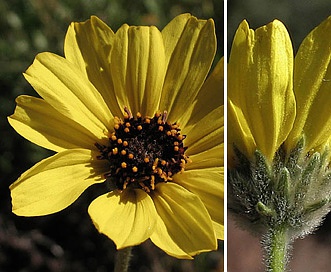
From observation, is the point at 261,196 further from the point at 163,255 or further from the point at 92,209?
the point at 163,255

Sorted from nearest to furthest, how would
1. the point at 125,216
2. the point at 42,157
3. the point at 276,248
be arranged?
the point at 276,248, the point at 125,216, the point at 42,157

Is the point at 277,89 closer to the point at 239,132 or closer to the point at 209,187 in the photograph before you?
the point at 239,132

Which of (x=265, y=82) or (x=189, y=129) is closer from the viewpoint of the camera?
(x=265, y=82)

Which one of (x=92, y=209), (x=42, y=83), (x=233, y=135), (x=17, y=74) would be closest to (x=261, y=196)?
(x=233, y=135)

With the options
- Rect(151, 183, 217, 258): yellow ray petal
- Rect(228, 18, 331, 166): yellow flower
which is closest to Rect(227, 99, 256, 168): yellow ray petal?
Rect(228, 18, 331, 166): yellow flower

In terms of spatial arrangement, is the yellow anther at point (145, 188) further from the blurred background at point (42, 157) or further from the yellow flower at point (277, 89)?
the blurred background at point (42, 157)

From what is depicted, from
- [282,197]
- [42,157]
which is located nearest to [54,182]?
[282,197]

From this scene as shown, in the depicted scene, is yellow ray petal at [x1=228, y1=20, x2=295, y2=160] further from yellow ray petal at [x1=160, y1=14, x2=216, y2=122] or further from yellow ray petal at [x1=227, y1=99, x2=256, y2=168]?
yellow ray petal at [x1=160, y1=14, x2=216, y2=122]
